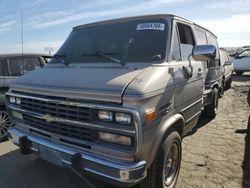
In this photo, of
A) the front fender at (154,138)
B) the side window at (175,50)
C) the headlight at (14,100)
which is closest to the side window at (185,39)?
the side window at (175,50)

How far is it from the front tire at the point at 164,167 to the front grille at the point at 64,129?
793mm

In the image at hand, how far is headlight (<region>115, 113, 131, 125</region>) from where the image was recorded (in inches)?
116

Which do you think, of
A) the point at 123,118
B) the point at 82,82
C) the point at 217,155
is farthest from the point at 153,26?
the point at 217,155

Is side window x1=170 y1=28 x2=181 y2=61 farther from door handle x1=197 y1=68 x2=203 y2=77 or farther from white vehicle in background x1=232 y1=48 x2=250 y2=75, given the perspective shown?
white vehicle in background x1=232 y1=48 x2=250 y2=75

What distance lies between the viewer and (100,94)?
3115 mm

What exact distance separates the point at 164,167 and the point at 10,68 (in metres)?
4.37

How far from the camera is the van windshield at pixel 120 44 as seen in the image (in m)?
3.98

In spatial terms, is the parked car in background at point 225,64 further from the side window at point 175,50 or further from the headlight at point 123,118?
the headlight at point 123,118

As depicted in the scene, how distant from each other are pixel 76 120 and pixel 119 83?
2.01 feet

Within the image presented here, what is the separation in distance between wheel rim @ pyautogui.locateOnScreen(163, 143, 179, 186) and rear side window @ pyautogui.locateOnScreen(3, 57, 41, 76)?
397 cm

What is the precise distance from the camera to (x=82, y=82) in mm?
3393

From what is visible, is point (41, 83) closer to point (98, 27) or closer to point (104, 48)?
point (104, 48)

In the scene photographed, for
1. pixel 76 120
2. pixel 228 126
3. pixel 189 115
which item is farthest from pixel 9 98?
pixel 228 126

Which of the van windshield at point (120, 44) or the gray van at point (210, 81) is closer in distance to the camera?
the van windshield at point (120, 44)
